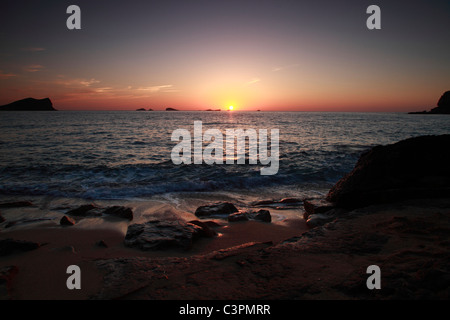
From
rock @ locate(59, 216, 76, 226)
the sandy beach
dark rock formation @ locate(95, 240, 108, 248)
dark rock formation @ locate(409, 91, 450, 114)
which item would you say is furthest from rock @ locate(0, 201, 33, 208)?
dark rock formation @ locate(409, 91, 450, 114)

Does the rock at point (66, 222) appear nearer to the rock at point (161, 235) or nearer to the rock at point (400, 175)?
the rock at point (161, 235)

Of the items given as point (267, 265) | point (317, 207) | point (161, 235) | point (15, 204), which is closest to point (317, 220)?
point (317, 207)

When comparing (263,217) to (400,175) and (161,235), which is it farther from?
(400,175)

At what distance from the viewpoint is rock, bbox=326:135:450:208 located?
530cm

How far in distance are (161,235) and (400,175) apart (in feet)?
18.4

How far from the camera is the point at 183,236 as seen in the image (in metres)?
4.20

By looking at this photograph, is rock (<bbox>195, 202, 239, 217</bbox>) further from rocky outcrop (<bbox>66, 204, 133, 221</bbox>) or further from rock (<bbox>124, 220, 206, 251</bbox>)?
rocky outcrop (<bbox>66, 204, 133, 221</bbox>)

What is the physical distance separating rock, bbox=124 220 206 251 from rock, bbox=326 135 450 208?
3694 millimetres

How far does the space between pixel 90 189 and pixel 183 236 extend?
623cm

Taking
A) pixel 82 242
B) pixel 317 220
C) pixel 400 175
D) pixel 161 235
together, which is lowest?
pixel 82 242

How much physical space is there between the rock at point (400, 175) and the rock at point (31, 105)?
509 feet

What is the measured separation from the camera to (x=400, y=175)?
18.6 ft
